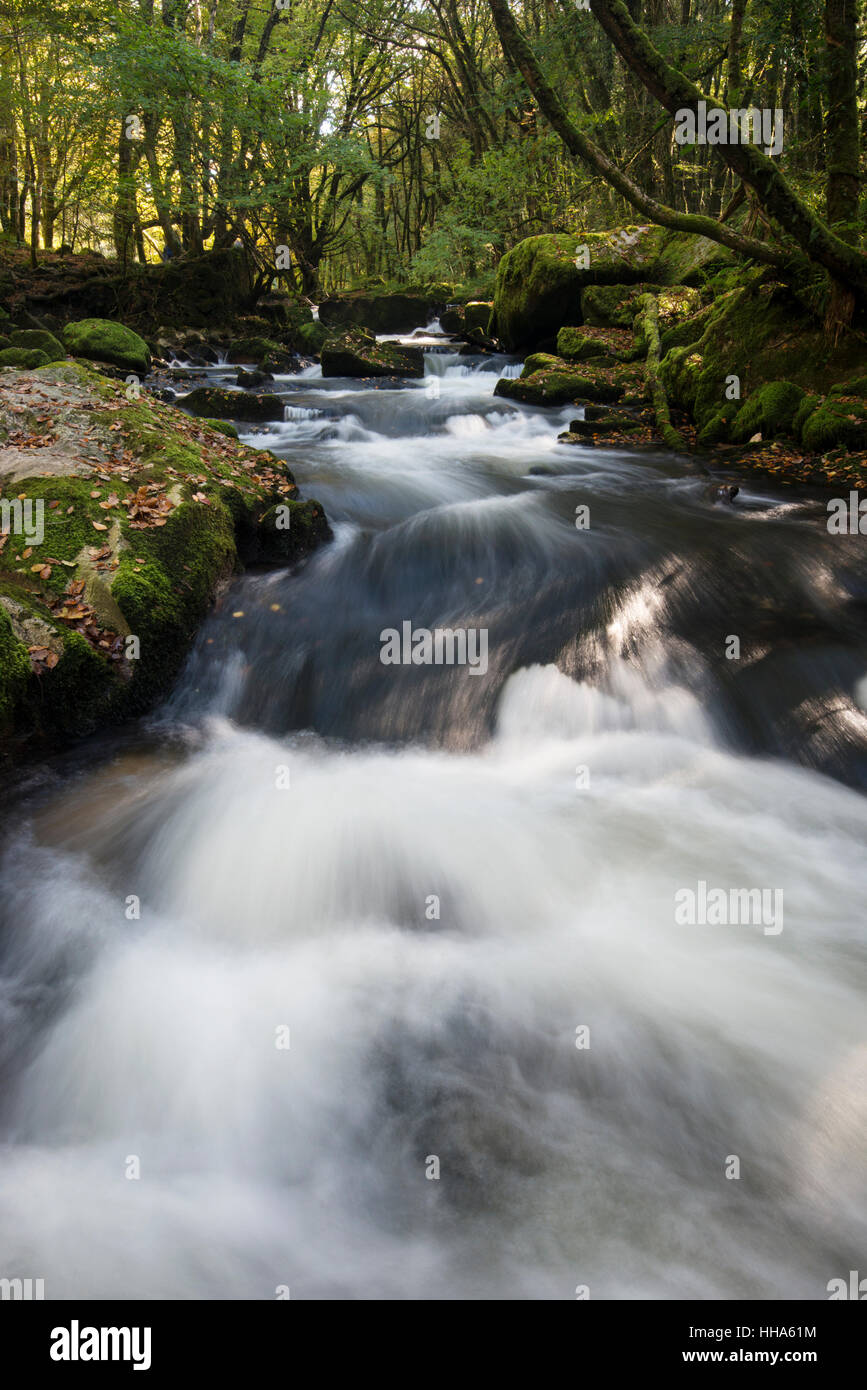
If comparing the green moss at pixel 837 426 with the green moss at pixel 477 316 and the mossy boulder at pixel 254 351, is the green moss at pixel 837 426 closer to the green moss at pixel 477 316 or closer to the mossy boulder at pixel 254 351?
the mossy boulder at pixel 254 351

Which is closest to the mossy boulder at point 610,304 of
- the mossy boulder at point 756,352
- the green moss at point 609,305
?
the green moss at point 609,305

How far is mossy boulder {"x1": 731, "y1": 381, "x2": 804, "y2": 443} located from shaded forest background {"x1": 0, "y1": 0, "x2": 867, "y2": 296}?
1.64 meters

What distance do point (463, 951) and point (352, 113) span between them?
24822 millimetres

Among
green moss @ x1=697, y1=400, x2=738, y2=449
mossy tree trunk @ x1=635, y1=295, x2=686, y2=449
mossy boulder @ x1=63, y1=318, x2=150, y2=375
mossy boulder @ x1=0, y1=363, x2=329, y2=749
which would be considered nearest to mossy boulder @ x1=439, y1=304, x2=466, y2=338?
mossy tree trunk @ x1=635, y1=295, x2=686, y2=449

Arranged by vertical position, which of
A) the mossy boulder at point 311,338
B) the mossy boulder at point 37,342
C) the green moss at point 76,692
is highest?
the mossy boulder at point 311,338

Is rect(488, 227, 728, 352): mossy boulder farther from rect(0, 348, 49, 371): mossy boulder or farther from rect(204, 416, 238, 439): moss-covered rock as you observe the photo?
rect(0, 348, 49, 371): mossy boulder

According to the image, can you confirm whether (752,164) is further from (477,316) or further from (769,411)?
(477,316)

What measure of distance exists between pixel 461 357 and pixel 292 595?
11.9 meters

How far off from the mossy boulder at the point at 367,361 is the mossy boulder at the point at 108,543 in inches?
331

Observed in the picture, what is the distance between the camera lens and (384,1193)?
2.31 meters

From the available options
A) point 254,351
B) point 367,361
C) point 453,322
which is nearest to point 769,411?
point 367,361

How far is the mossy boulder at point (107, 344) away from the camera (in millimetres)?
12258
